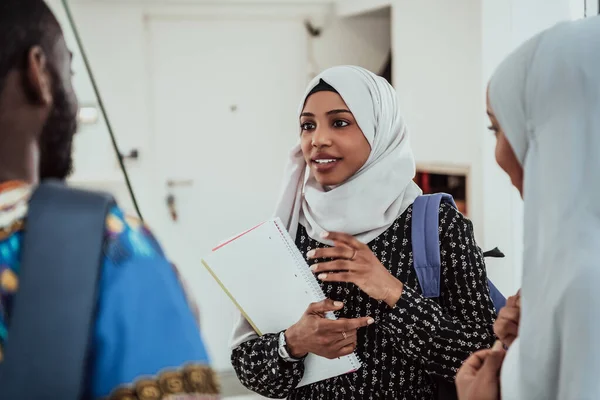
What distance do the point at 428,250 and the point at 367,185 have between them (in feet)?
0.55

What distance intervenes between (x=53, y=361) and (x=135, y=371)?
6cm

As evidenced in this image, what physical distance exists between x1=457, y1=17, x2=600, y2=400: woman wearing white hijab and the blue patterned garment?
382mm

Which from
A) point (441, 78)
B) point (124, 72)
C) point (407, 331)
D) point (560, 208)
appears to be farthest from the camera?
point (124, 72)

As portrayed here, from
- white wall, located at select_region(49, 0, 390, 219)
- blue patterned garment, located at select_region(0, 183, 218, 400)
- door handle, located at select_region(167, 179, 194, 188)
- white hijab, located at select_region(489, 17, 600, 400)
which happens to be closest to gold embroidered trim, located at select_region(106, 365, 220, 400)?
blue patterned garment, located at select_region(0, 183, 218, 400)

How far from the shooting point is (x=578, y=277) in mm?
623

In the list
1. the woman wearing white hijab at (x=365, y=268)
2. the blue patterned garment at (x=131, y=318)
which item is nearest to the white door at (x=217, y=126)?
the woman wearing white hijab at (x=365, y=268)

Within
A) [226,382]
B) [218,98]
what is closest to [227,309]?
[226,382]

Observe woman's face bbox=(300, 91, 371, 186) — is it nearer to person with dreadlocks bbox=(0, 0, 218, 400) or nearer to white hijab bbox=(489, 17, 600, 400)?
white hijab bbox=(489, 17, 600, 400)

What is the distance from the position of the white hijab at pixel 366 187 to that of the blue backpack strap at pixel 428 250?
0.05 metres

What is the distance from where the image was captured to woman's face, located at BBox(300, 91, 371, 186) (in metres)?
1.16

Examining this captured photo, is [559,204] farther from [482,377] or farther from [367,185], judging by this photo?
[367,185]

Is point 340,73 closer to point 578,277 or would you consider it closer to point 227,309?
point 578,277

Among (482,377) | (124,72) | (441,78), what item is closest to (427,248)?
(482,377)

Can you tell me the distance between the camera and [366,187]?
1148 mm
